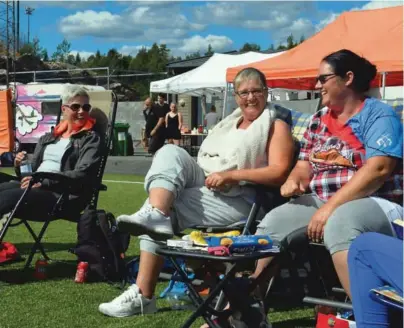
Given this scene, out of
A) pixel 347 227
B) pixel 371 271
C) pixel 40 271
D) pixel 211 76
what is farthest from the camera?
pixel 211 76

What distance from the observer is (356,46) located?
9711 millimetres

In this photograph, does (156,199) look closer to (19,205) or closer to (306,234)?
(306,234)

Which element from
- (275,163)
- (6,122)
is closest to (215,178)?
(275,163)

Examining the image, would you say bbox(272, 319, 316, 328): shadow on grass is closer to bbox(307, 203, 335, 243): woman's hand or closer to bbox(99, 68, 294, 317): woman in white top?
bbox(99, 68, 294, 317): woman in white top

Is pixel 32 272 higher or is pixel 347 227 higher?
pixel 347 227

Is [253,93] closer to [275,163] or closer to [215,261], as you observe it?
[275,163]

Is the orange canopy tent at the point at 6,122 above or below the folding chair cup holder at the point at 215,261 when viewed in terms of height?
above

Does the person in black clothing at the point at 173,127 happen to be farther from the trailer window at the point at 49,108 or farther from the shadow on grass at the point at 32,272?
Result: the shadow on grass at the point at 32,272

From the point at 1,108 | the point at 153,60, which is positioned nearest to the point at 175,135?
the point at 1,108

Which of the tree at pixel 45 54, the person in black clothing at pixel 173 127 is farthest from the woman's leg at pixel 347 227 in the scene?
the tree at pixel 45 54

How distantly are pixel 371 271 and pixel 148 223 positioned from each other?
121 centimetres

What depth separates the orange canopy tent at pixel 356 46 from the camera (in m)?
9.03

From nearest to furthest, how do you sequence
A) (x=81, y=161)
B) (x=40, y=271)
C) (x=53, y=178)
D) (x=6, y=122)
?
(x=53, y=178)
(x=40, y=271)
(x=81, y=161)
(x=6, y=122)

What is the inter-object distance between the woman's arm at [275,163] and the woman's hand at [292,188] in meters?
0.11
